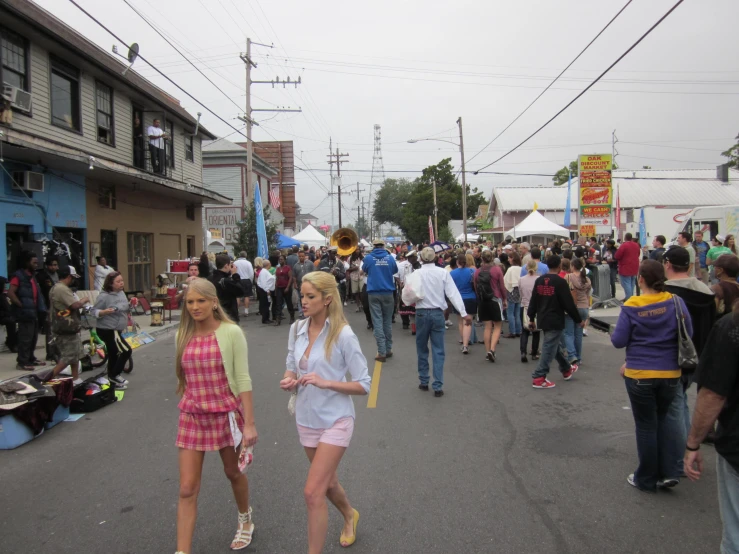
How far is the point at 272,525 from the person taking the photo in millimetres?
3701

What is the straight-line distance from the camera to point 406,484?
4328mm

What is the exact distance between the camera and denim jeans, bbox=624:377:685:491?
4.05 m

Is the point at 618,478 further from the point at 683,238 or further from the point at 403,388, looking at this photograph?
the point at 683,238

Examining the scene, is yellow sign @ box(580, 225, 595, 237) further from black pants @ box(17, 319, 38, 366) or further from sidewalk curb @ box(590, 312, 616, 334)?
black pants @ box(17, 319, 38, 366)

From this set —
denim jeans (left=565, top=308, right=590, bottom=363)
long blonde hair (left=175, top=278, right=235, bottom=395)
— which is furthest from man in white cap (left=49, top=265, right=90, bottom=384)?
denim jeans (left=565, top=308, right=590, bottom=363)

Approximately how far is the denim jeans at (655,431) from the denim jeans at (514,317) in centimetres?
687

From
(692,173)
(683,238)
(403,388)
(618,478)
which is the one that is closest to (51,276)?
(403,388)

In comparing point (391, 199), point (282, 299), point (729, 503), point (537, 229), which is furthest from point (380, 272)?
point (391, 199)

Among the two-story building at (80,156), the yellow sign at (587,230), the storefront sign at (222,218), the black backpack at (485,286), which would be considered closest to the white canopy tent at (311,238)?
the storefront sign at (222,218)

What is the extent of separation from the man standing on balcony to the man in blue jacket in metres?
10.7

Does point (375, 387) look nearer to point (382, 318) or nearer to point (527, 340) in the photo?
point (382, 318)

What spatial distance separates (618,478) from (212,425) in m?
3.19

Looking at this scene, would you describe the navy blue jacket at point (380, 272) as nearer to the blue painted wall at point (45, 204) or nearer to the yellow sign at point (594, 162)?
the blue painted wall at point (45, 204)

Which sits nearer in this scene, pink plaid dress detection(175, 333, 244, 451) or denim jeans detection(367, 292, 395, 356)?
pink plaid dress detection(175, 333, 244, 451)
